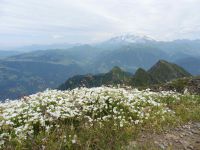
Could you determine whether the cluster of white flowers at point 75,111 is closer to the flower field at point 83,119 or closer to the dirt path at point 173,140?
the flower field at point 83,119

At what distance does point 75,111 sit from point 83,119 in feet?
2.38

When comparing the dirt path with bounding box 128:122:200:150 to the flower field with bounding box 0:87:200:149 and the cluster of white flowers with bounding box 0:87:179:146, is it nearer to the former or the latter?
the flower field with bounding box 0:87:200:149

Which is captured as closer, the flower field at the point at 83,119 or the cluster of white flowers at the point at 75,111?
the flower field at the point at 83,119

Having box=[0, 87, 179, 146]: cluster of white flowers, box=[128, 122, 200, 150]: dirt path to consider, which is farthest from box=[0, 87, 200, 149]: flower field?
box=[128, 122, 200, 150]: dirt path

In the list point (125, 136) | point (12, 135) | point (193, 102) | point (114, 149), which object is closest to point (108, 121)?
point (125, 136)

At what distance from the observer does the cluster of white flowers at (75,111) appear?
10492 millimetres

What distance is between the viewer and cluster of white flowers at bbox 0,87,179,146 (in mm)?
10492

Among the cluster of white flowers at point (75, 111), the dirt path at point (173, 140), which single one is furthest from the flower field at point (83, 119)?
the dirt path at point (173, 140)

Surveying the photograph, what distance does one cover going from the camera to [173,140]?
36.2 ft

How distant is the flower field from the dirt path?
394 millimetres

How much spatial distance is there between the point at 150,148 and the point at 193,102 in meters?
7.85

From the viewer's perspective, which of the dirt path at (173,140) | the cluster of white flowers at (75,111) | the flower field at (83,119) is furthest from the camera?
the cluster of white flowers at (75,111)

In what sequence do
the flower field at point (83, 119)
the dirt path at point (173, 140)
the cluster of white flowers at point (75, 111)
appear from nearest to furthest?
the flower field at point (83, 119) → the dirt path at point (173, 140) → the cluster of white flowers at point (75, 111)

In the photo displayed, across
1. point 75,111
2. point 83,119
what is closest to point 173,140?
point 83,119
